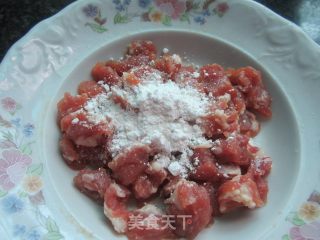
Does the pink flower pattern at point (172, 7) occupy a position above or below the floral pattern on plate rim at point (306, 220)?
above

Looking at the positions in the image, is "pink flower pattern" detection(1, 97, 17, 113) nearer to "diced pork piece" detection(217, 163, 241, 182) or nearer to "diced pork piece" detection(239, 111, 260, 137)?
"diced pork piece" detection(217, 163, 241, 182)

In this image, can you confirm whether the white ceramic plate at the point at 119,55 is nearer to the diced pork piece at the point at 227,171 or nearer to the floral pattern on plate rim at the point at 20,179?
the floral pattern on plate rim at the point at 20,179

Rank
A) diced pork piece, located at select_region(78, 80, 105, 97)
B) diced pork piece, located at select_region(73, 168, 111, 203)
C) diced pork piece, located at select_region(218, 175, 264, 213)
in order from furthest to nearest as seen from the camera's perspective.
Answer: diced pork piece, located at select_region(78, 80, 105, 97) < diced pork piece, located at select_region(73, 168, 111, 203) < diced pork piece, located at select_region(218, 175, 264, 213)

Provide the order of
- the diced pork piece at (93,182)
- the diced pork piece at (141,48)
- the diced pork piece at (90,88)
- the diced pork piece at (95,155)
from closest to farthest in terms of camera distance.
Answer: the diced pork piece at (93,182), the diced pork piece at (95,155), the diced pork piece at (90,88), the diced pork piece at (141,48)

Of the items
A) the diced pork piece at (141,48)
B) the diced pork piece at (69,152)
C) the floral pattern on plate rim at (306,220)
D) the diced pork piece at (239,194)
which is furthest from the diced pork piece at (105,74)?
the floral pattern on plate rim at (306,220)

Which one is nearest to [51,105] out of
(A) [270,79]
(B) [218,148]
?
(B) [218,148]

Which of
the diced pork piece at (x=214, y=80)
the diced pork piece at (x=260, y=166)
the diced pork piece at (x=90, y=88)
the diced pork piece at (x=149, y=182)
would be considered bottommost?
the diced pork piece at (x=149, y=182)

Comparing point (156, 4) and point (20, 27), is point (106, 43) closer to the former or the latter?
point (156, 4)

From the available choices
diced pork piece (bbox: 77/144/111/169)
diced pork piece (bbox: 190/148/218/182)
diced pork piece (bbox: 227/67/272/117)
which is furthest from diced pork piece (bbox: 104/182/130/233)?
diced pork piece (bbox: 227/67/272/117)
